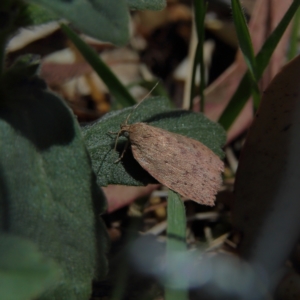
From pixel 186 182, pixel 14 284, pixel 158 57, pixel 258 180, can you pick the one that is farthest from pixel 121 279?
pixel 158 57

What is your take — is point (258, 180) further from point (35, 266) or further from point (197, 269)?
point (35, 266)

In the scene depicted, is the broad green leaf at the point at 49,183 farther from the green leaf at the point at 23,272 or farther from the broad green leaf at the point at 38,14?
the green leaf at the point at 23,272

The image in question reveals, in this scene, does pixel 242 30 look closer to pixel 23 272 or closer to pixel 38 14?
pixel 38 14

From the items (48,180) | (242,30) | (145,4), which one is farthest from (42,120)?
(242,30)

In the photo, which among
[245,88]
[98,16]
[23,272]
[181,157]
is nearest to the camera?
[23,272]

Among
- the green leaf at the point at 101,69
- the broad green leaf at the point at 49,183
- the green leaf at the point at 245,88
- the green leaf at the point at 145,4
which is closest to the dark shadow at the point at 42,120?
the broad green leaf at the point at 49,183

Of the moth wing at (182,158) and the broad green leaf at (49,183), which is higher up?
the broad green leaf at (49,183)
